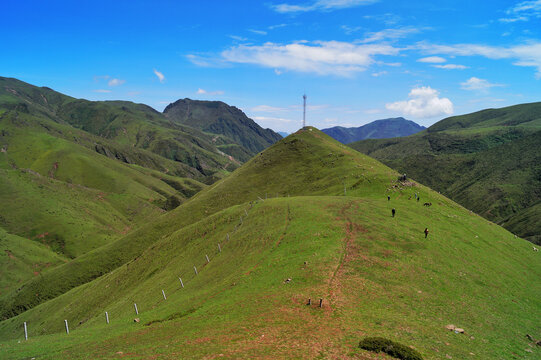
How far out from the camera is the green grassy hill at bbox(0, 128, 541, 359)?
2516cm

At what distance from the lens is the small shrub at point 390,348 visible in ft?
69.7

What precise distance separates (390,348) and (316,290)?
11018mm

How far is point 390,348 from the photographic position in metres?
21.6

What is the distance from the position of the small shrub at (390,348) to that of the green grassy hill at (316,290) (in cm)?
103

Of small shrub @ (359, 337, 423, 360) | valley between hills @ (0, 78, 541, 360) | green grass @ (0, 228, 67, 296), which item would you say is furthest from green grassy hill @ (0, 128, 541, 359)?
green grass @ (0, 228, 67, 296)

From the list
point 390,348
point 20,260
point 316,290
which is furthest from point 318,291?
point 20,260

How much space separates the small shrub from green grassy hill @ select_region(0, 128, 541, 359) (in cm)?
103

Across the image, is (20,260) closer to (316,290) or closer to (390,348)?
(316,290)

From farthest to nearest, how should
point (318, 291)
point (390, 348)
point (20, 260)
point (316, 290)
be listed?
point (20, 260)
point (316, 290)
point (318, 291)
point (390, 348)

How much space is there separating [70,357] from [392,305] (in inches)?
1180

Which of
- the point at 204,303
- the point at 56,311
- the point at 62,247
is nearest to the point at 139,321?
the point at 204,303

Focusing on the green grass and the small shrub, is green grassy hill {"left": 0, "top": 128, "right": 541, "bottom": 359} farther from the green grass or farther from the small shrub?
the green grass

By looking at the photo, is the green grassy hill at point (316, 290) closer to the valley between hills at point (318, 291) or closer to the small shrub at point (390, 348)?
the valley between hills at point (318, 291)

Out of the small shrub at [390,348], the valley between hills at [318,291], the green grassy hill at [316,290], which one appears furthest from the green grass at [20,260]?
the small shrub at [390,348]
